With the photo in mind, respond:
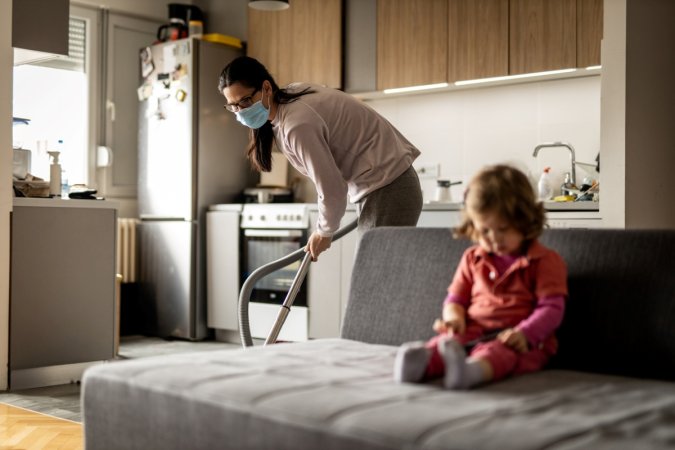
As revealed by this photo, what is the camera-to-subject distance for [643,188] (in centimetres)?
380

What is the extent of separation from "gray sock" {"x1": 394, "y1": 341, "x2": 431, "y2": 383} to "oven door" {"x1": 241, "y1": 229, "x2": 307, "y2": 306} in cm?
351

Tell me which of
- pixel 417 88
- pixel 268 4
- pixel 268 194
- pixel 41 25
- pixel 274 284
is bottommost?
pixel 274 284

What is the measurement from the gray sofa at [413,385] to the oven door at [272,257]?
9.54 feet

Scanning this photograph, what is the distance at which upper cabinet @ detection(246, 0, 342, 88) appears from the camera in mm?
5496

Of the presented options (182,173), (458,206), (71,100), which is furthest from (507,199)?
(71,100)

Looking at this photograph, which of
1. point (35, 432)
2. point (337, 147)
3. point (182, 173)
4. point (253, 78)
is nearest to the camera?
point (253, 78)

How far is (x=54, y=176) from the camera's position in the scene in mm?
4324

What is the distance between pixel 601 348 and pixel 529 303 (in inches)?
7.7

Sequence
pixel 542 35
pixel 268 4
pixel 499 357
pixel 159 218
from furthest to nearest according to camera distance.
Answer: pixel 159 218 < pixel 268 4 < pixel 542 35 < pixel 499 357

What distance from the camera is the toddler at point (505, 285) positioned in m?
1.88

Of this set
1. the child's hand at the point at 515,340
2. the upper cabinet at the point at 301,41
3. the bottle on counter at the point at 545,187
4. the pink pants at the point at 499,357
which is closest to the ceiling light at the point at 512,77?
the bottle on counter at the point at 545,187

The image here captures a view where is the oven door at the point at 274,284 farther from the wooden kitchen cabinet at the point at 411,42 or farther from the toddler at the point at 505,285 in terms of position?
the toddler at the point at 505,285

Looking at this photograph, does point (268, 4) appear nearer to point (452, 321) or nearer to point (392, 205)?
point (392, 205)

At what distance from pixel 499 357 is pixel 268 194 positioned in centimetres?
401
